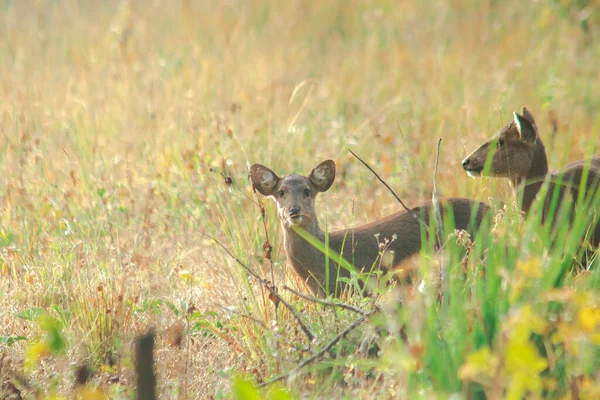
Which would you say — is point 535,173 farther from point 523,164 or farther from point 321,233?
point 321,233

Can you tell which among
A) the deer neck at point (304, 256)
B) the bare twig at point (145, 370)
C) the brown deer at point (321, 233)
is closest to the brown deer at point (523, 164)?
the brown deer at point (321, 233)

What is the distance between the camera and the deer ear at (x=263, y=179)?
238 inches

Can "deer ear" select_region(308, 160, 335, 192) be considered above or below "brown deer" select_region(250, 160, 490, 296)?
above

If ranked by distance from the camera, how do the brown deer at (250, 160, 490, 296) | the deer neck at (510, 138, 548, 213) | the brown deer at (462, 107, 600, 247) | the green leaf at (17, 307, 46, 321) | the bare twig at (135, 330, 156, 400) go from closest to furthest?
1. the bare twig at (135, 330, 156, 400)
2. the green leaf at (17, 307, 46, 321)
3. the brown deer at (250, 160, 490, 296)
4. the brown deer at (462, 107, 600, 247)
5. the deer neck at (510, 138, 548, 213)

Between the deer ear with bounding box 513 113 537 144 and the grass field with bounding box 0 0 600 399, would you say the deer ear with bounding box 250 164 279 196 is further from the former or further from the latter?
the deer ear with bounding box 513 113 537 144

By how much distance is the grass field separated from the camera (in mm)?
3824

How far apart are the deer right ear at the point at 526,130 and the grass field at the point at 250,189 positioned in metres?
0.20

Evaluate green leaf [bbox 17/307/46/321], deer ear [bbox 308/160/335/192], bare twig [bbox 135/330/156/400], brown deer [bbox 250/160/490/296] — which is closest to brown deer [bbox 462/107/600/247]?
brown deer [bbox 250/160/490/296]

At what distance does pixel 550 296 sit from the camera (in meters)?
3.07

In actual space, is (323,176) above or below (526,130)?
above

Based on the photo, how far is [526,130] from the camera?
621 centimetres

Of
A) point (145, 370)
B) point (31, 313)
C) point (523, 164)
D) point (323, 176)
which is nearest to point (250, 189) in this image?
point (323, 176)

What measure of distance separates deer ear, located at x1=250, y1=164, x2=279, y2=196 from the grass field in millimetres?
171

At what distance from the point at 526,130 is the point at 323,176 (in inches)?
49.8
